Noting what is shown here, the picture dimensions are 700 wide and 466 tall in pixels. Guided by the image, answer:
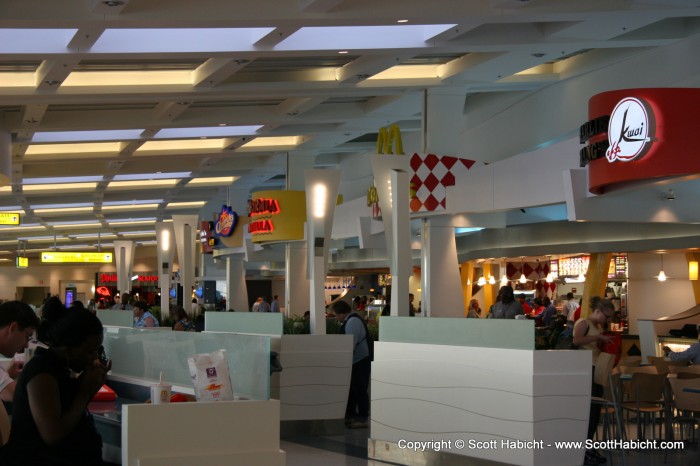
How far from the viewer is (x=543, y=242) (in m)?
17.5

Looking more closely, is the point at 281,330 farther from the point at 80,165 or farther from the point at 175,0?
the point at 80,165

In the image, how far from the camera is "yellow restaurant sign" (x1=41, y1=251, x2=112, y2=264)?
30.5 m

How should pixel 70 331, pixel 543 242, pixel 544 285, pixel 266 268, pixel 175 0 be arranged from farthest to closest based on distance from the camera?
pixel 266 268
pixel 544 285
pixel 543 242
pixel 175 0
pixel 70 331

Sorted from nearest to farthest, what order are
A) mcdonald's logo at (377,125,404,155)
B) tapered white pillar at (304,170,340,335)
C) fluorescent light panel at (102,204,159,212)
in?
tapered white pillar at (304,170,340,335) < mcdonald's logo at (377,125,404,155) < fluorescent light panel at (102,204,159,212)

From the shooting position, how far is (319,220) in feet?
36.2

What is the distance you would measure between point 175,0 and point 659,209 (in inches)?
222

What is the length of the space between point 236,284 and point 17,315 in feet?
71.8

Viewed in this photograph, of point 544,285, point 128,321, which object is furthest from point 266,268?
point 128,321

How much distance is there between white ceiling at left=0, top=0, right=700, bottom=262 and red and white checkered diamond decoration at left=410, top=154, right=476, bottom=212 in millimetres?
910

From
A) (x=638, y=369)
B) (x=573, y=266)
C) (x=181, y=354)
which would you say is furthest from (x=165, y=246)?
(x=181, y=354)

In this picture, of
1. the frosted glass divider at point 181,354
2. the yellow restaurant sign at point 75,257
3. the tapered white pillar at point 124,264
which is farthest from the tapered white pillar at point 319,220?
the yellow restaurant sign at point 75,257

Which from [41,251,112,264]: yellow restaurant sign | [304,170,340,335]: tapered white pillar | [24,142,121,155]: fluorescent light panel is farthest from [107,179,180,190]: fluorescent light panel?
[41,251,112,264]: yellow restaurant sign

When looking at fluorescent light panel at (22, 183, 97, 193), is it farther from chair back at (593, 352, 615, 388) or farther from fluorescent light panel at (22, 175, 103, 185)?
chair back at (593, 352, 615, 388)

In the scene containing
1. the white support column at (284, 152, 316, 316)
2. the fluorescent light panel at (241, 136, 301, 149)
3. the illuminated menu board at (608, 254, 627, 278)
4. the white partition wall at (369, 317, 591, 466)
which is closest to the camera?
the white partition wall at (369, 317, 591, 466)
